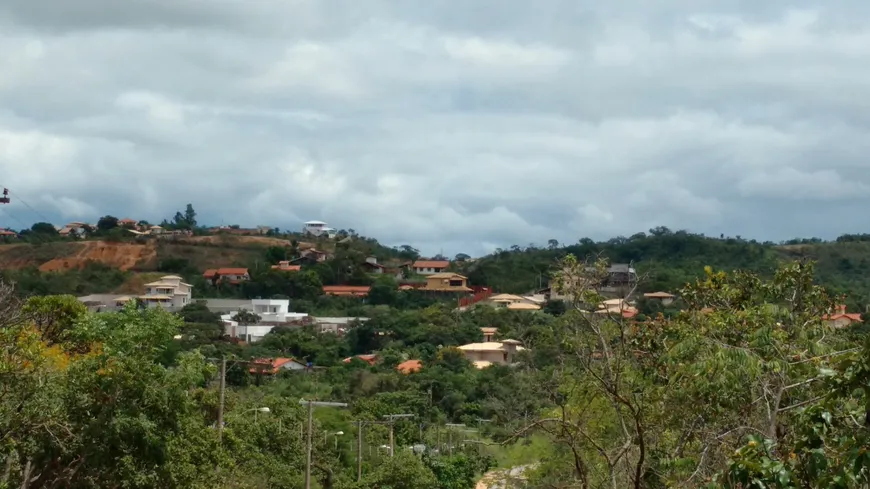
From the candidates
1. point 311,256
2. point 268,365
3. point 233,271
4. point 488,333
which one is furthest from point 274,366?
point 311,256

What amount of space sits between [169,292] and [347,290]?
17.3 metres

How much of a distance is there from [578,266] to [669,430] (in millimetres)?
4863

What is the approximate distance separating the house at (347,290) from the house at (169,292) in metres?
13.6

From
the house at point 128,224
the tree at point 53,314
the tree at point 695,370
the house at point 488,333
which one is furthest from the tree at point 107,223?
the tree at point 695,370

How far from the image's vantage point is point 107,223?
124812 millimetres

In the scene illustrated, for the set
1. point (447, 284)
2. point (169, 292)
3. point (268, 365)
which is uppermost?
point (447, 284)

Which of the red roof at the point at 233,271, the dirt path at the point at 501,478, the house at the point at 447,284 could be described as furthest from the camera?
the red roof at the point at 233,271

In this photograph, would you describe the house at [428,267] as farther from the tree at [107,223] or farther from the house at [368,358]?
Result: the house at [368,358]

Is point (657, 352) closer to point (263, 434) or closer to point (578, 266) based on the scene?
point (578, 266)

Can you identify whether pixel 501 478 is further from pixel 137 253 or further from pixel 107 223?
pixel 107 223

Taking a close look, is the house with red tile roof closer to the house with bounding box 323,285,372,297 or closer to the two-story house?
the two-story house

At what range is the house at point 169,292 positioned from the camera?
87.0 meters

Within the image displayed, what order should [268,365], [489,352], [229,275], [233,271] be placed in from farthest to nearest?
[233,271] → [229,275] → [489,352] → [268,365]

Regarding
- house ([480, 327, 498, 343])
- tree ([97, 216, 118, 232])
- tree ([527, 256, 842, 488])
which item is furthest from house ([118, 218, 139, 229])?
tree ([527, 256, 842, 488])
